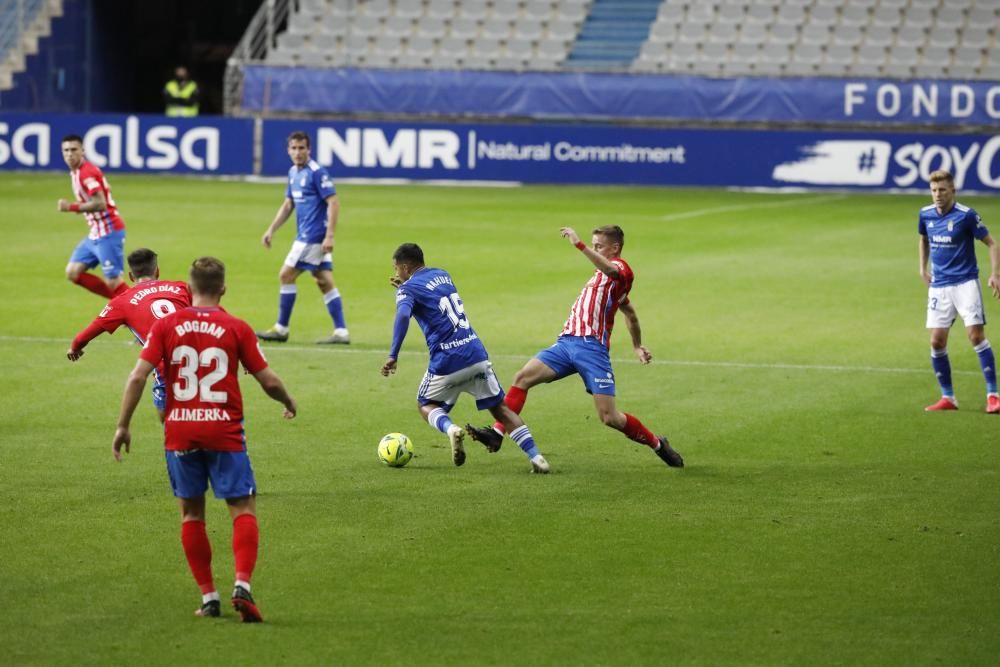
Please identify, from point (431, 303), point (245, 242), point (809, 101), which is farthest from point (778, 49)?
point (431, 303)

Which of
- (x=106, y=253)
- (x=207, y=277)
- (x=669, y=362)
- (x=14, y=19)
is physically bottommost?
(x=669, y=362)

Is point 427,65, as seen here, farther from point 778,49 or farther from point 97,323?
point 97,323

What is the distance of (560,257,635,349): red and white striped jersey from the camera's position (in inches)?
441

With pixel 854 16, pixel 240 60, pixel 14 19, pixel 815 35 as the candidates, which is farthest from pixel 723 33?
Answer: pixel 14 19

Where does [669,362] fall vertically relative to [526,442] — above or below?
below

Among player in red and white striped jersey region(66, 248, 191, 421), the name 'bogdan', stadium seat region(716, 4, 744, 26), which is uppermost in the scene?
stadium seat region(716, 4, 744, 26)

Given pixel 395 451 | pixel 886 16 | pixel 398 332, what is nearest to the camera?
pixel 398 332

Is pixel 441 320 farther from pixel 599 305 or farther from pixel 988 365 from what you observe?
pixel 988 365

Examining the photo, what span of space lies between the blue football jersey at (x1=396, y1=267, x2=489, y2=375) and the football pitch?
81 cm

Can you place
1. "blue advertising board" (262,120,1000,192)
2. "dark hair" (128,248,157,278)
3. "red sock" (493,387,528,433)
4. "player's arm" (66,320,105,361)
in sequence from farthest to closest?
"blue advertising board" (262,120,1000,192)
"red sock" (493,387,528,433)
"dark hair" (128,248,157,278)
"player's arm" (66,320,105,361)

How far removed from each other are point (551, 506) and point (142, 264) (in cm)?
305

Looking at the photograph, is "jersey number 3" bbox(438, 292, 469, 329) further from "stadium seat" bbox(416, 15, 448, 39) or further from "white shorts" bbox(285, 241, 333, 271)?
"stadium seat" bbox(416, 15, 448, 39)

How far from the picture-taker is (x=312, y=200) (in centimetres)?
1742

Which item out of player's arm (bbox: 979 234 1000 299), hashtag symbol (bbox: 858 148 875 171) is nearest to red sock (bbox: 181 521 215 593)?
player's arm (bbox: 979 234 1000 299)
